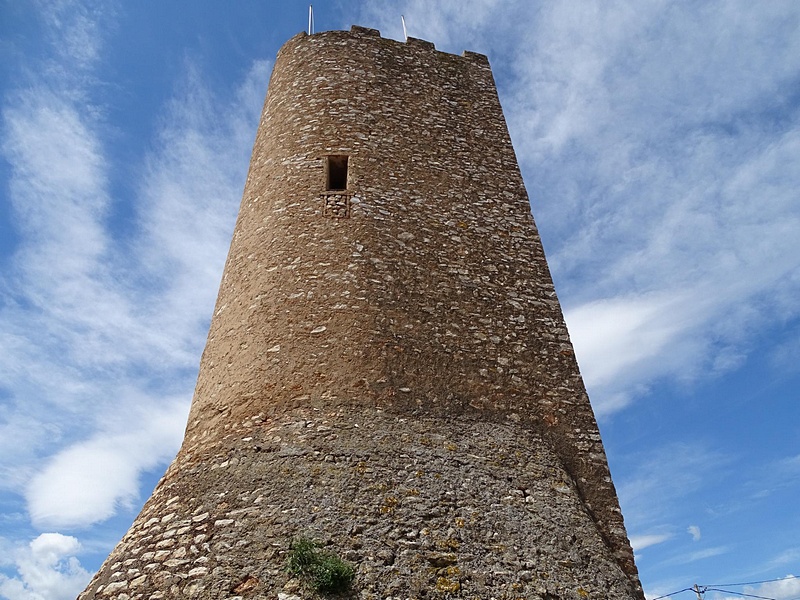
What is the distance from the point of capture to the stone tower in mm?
4523

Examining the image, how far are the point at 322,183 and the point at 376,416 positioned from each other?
3200mm

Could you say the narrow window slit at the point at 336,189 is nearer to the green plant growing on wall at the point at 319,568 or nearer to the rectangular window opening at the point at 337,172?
the rectangular window opening at the point at 337,172

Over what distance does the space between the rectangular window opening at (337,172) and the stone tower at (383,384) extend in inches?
1.4

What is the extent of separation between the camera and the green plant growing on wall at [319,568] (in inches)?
161

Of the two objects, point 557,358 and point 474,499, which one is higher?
point 557,358

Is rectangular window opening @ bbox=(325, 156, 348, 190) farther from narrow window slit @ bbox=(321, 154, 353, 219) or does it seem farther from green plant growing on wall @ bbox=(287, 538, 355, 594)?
green plant growing on wall @ bbox=(287, 538, 355, 594)

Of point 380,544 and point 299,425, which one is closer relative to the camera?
point 380,544

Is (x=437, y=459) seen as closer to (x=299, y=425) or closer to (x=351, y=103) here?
(x=299, y=425)

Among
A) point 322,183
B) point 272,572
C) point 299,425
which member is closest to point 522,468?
point 299,425

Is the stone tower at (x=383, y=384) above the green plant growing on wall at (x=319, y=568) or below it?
above

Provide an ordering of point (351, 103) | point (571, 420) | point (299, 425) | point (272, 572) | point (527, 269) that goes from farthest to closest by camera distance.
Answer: point (351, 103) → point (527, 269) → point (571, 420) → point (299, 425) → point (272, 572)

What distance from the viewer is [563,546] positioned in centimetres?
497

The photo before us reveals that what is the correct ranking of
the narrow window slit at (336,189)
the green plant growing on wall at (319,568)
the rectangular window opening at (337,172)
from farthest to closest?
the rectangular window opening at (337,172) < the narrow window slit at (336,189) < the green plant growing on wall at (319,568)

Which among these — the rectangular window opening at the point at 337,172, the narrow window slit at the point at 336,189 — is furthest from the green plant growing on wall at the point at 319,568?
the rectangular window opening at the point at 337,172
